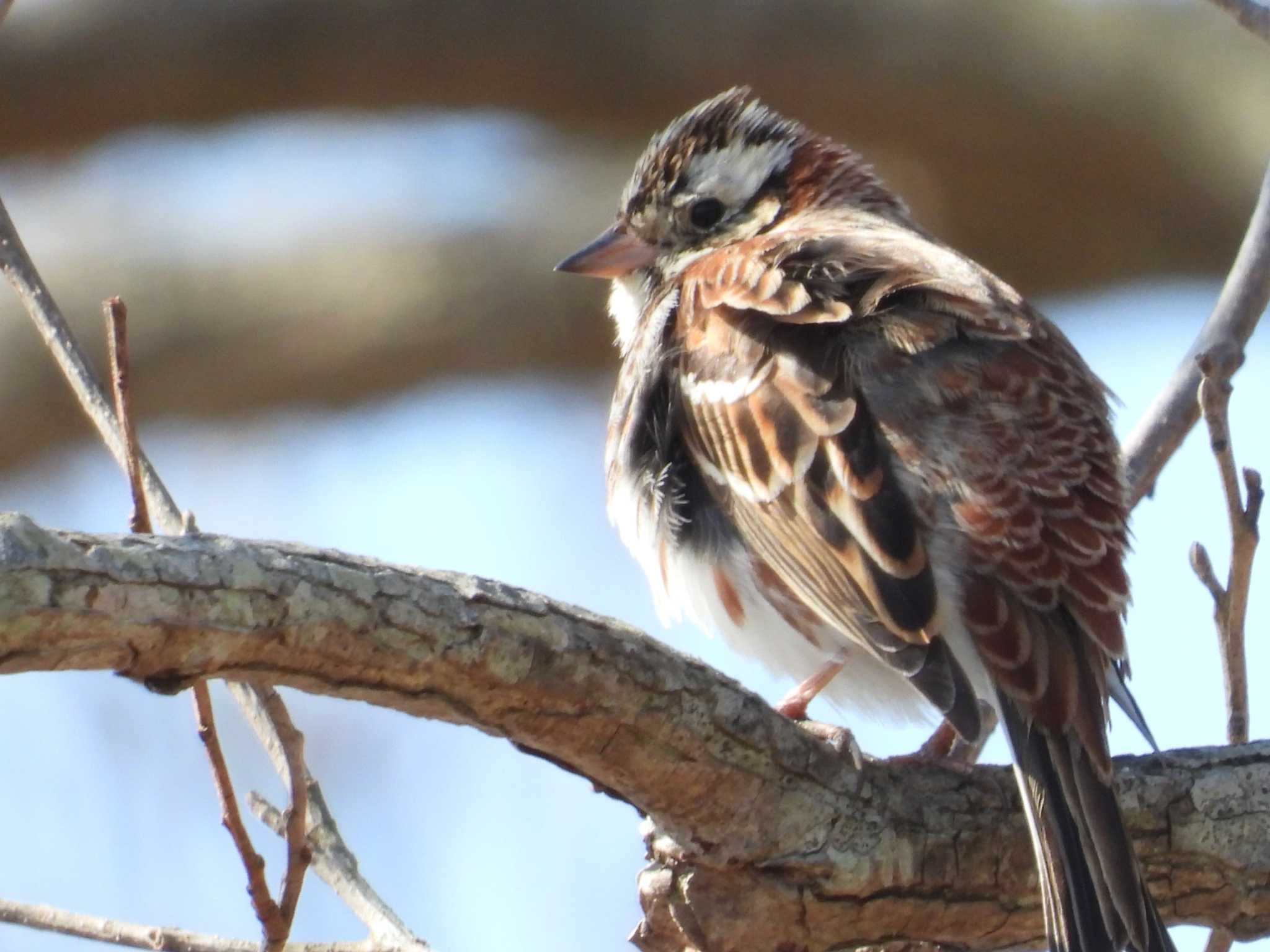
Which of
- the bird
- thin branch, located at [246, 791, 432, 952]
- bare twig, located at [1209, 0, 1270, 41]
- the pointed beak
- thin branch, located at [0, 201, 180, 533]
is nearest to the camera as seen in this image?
thin branch, located at [0, 201, 180, 533]

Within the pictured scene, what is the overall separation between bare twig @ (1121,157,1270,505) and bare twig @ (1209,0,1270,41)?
1.65ft

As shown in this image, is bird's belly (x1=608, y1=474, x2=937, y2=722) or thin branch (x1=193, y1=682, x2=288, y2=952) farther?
bird's belly (x1=608, y1=474, x2=937, y2=722)

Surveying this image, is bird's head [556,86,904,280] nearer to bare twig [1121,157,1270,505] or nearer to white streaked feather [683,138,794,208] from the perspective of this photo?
white streaked feather [683,138,794,208]

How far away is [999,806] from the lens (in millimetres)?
3227

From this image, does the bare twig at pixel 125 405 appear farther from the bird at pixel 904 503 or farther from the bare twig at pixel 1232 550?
the bare twig at pixel 1232 550

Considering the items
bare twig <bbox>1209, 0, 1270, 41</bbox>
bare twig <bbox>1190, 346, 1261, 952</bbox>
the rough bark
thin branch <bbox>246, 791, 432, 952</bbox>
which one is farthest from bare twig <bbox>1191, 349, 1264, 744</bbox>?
thin branch <bbox>246, 791, 432, 952</bbox>

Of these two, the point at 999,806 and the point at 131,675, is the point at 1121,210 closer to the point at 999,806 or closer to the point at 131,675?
the point at 999,806

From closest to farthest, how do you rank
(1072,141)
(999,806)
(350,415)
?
(999,806), (1072,141), (350,415)

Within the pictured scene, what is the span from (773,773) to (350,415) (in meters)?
3.70

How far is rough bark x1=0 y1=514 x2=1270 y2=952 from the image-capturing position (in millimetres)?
2293

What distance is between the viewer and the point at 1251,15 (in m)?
3.39

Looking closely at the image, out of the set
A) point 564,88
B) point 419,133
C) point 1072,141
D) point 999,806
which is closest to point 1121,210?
point 1072,141

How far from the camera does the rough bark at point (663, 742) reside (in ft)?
7.52

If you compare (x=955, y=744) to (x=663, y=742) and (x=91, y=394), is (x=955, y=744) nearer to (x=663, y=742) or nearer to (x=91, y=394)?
(x=663, y=742)
